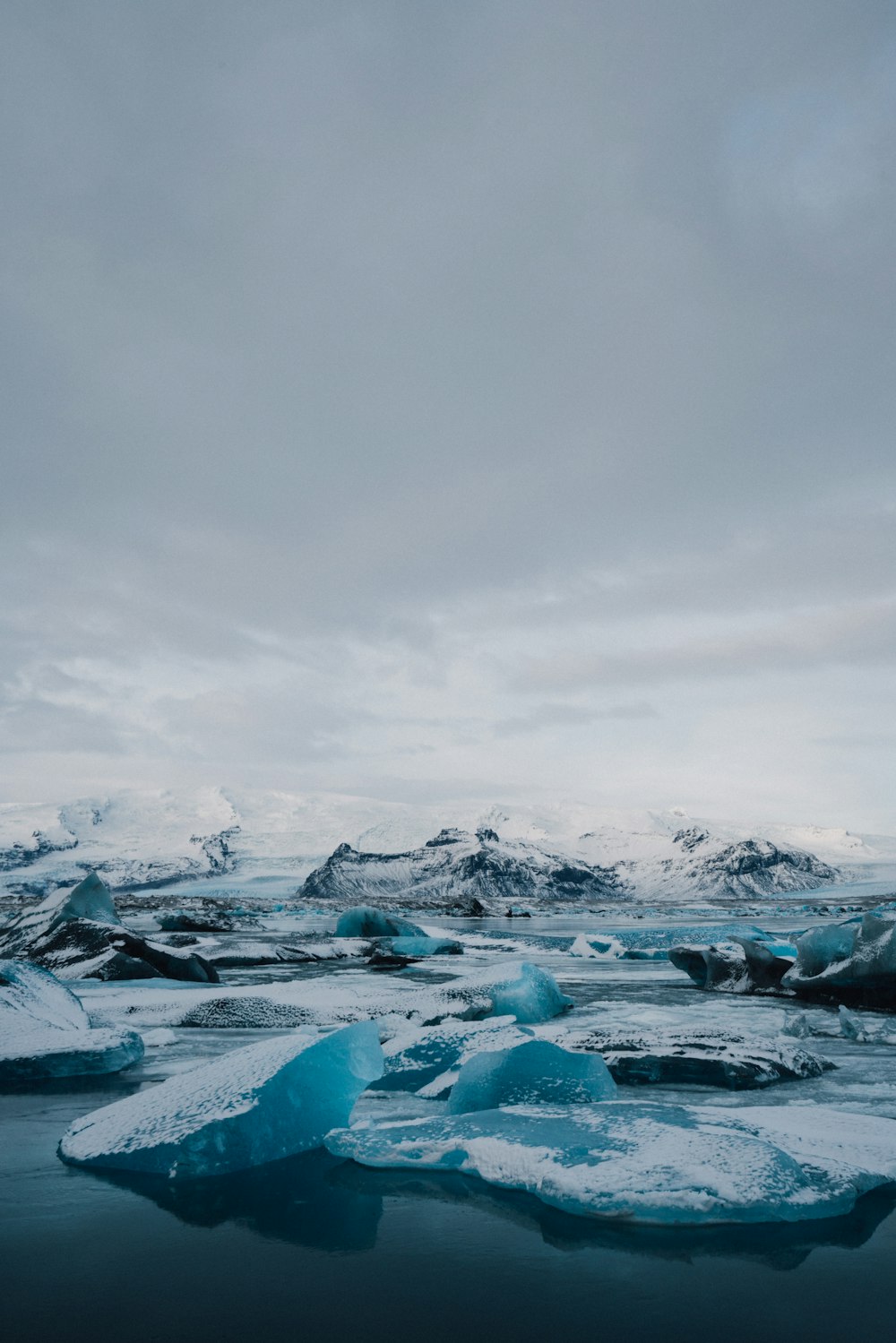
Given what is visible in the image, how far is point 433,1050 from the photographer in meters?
4.36

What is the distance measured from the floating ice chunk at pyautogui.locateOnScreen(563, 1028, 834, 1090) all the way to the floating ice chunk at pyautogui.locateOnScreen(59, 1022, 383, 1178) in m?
1.57

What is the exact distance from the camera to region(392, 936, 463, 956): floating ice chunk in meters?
16.0

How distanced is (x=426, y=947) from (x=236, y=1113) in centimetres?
1386

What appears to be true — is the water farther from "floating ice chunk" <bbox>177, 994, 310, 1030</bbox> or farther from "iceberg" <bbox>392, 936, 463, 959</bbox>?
"iceberg" <bbox>392, 936, 463, 959</bbox>

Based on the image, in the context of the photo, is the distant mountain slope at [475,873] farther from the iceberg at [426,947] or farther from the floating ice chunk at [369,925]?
the iceberg at [426,947]

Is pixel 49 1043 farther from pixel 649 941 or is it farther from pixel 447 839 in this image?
pixel 447 839

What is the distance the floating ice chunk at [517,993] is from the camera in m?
6.48

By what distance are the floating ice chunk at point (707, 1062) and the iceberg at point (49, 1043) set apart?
2499mm

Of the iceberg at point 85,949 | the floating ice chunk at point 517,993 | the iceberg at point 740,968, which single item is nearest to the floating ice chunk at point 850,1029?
the floating ice chunk at point 517,993

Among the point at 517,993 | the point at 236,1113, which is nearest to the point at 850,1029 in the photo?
the point at 517,993

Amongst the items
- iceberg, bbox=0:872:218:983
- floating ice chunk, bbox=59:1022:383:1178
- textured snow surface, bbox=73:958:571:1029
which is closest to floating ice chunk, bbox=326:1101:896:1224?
floating ice chunk, bbox=59:1022:383:1178

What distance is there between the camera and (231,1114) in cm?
287

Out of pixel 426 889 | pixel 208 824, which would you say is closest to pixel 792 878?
pixel 426 889

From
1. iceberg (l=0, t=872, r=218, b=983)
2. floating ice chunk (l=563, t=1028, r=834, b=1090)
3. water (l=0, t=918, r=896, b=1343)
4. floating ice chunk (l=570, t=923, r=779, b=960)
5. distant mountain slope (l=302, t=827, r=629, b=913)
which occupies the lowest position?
distant mountain slope (l=302, t=827, r=629, b=913)
